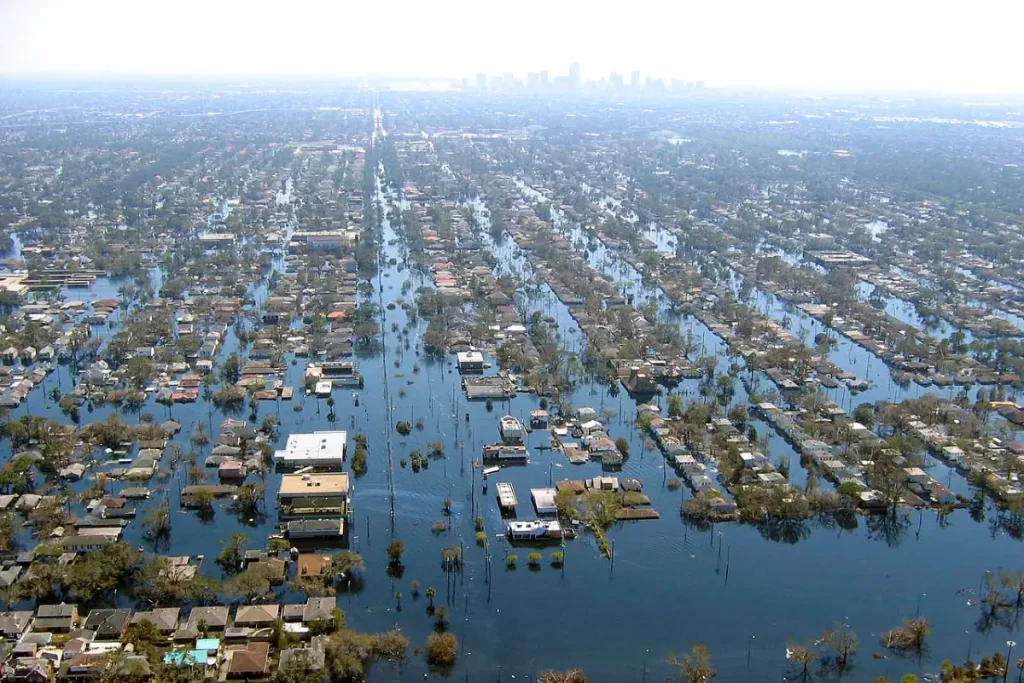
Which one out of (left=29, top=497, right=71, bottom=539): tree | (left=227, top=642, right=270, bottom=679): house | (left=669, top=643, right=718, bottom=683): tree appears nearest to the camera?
(left=227, top=642, right=270, bottom=679): house

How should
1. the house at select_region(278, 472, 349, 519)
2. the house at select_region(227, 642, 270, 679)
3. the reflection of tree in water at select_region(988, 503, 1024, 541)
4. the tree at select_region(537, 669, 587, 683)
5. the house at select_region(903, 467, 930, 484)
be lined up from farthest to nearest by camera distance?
the house at select_region(903, 467, 930, 484) → the reflection of tree in water at select_region(988, 503, 1024, 541) → the house at select_region(278, 472, 349, 519) → the tree at select_region(537, 669, 587, 683) → the house at select_region(227, 642, 270, 679)

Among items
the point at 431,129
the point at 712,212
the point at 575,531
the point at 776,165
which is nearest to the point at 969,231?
the point at 712,212

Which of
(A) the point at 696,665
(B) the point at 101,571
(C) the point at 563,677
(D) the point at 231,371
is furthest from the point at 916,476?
(D) the point at 231,371

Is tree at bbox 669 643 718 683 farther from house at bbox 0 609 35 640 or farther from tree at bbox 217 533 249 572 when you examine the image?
house at bbox 0 609 35 640

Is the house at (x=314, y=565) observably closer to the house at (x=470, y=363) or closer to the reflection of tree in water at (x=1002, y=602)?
the house at (x=470, y=363)

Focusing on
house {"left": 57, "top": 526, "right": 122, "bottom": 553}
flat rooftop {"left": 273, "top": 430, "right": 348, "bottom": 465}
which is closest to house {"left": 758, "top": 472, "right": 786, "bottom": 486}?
flat rooftop {"left": 273, "top": 430, "right": 348, "bottom": 465}

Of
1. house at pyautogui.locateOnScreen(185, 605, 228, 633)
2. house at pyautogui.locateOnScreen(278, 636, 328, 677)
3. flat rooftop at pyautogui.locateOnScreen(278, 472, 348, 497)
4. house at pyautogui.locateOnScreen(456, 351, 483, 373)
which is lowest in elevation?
house at pyautogui.locateOnScreen(278, 636, 328, 677)

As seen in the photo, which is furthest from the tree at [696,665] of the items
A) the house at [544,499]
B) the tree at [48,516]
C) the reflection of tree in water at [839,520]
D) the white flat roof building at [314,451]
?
the tree at [48,516]
